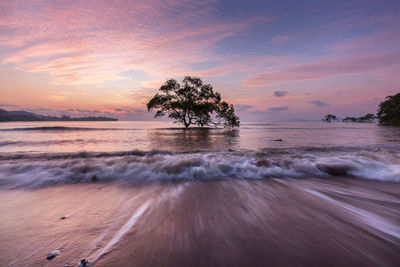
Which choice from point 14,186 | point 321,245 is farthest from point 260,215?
point 14,186

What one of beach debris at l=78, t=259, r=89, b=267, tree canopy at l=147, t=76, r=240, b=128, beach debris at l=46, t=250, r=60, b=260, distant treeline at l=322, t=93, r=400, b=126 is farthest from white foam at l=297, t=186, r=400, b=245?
distant treeline at l=322, t=93, r=400, b=126

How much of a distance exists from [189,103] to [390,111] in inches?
2030

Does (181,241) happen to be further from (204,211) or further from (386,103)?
(386,103)

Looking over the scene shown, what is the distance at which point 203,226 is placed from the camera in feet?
6.20

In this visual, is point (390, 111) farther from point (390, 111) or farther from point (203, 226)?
point (203, 226)

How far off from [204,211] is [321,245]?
1335mm

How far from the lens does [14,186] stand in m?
3.19

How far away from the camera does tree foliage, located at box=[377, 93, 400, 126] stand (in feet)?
118

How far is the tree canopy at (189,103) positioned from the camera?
2514cm

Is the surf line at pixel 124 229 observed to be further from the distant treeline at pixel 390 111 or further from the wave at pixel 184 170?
the distant treeline at pixel 390 111

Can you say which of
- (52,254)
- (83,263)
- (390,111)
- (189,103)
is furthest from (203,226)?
(390,111)

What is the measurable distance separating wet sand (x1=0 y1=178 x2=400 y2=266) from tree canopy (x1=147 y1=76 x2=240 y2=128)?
2304 centimetres

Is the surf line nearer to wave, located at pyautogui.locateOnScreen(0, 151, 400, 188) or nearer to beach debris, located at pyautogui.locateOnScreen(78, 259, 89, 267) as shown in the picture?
beach debris, located at pyautogui.locateOnScreen(78, 259, 89, 267)

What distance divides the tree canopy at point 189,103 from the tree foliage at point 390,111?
39.4 m
